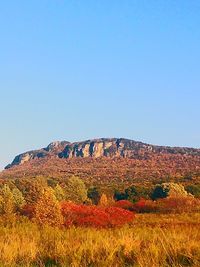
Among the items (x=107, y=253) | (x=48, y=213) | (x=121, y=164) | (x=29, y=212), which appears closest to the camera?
(x=107, y=253)

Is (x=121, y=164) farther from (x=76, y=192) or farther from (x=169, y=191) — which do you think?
(x=169, y=191)

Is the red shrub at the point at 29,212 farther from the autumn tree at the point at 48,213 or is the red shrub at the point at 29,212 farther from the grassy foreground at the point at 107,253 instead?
the grassy foreground at the point at 107,253

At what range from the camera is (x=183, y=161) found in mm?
141000

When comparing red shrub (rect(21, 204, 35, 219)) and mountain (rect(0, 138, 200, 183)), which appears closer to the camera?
red shrub (rect(21, 204, 35, 219))

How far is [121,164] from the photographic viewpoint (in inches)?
5630

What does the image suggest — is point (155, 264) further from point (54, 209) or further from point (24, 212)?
point (24, 212)

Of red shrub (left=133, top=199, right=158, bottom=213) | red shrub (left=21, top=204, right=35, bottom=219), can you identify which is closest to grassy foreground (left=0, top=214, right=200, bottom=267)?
red shrub (left=21, top=204, right=35, bottom=219)

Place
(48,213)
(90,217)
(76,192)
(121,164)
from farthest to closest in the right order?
1. (121,164)
2. (76,192)
3. (90,217)
4. (48,213)

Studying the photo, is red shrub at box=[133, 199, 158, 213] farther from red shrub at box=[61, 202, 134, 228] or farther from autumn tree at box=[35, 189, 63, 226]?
autumn tree at box=[35, 189, 63, 226]

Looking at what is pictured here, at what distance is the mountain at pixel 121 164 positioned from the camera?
374 ft

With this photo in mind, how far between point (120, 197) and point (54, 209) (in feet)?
130

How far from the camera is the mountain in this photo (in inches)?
4483

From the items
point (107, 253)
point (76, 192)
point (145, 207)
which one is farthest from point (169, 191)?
point (107, 253)

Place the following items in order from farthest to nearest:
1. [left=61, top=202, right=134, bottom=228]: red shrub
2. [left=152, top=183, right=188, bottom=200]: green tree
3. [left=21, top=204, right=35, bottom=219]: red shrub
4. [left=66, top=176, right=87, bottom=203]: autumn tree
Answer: [left=66, top=176, right=87, bottom=203]: autumn tree < [left=152, top=183, right=188, bottom=200]: green tree < [left=61, top=202, right=134, bottom=228]: red shrub < [left=21, top=204, right=35, bottom=219]: red shrub
